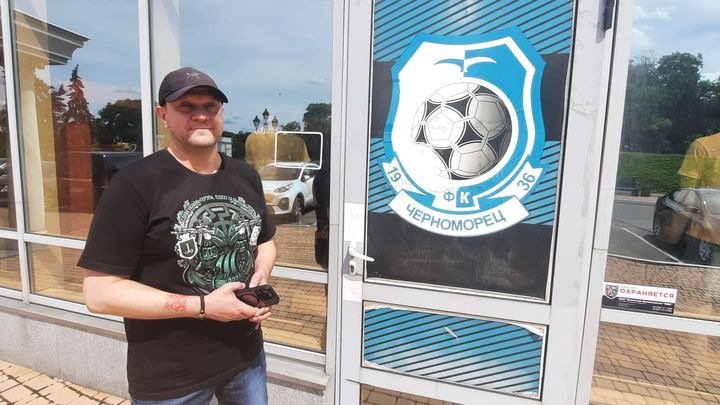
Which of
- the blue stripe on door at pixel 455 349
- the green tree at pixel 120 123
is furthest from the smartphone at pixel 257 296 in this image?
the green tree at pixel 120 123

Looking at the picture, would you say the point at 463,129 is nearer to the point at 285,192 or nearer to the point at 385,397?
the point at 285,192

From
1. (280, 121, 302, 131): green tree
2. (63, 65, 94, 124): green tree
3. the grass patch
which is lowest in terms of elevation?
the grass patch

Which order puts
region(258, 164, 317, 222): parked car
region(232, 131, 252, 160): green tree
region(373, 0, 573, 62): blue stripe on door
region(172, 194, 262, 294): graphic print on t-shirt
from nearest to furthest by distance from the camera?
region(172, 194, 262, 294): graphic print on t-shirt
region(373, 0, 573, 62): blue stripe on door
region(258, 164, 317, 222): parked car
region(232, 131, 252, 160): green tree

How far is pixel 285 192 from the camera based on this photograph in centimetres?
279

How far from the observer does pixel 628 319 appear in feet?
6.72

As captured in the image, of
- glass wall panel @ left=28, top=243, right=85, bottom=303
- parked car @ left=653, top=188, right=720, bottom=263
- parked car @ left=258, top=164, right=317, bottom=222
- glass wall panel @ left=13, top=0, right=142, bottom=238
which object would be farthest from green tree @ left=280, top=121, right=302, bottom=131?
glass wall panel @ left=28, top=243, right=85, bottom=303

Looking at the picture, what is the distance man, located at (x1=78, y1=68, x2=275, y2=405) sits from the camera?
1.36m

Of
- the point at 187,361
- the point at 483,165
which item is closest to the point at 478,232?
the point at 483,165

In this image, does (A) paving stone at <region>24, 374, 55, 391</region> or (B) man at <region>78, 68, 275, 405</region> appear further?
(A) paving stone at <region>24, 374, 55, 391</region>

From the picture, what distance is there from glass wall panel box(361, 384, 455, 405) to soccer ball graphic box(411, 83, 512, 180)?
1351 mm

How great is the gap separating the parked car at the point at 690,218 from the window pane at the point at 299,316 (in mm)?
1930

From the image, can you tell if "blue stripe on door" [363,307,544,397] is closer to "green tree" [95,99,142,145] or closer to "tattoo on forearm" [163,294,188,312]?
"tattoo on forearm" [163,294,188,312]

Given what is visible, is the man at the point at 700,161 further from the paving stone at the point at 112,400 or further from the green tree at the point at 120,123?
the paving stone at the point at 112,400

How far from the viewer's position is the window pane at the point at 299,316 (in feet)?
8.47
